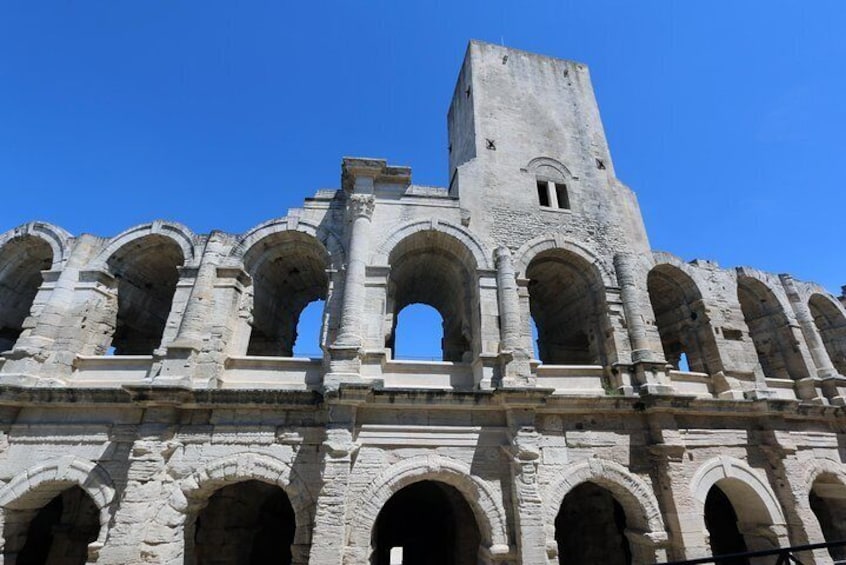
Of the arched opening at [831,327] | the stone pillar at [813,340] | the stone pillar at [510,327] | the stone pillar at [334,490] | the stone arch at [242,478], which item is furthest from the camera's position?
the arched opening at [831,327]

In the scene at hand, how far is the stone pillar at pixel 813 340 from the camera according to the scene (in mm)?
11203

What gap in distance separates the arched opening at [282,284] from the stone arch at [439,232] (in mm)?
1551

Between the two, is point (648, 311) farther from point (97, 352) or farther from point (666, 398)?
point (97, 352)

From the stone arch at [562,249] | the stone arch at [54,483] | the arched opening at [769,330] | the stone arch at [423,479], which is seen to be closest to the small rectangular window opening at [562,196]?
the stone arch at [562,249]

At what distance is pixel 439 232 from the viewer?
10.9 m

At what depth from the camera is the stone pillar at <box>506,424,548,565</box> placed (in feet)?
24.7

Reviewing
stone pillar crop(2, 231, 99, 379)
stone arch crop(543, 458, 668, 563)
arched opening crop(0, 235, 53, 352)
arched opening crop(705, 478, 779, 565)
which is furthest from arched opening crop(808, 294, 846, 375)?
arched opening crop(0, 235, 53, 352)

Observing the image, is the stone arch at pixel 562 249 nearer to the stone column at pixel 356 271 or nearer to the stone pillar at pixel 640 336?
the stone pillar at pixel 640 336

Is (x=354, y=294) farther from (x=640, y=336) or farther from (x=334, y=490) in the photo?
(x=640, y=336)

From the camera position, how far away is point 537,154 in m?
13.3

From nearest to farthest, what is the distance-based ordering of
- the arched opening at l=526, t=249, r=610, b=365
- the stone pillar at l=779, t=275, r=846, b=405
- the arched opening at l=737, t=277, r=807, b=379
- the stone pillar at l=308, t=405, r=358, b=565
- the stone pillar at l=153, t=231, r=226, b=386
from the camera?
the stone pillar at l=308, t=405, r=358, b=565, the stone pillar at l=153, t=231, r=226, b=386, the arched opening at l=526, t=249, r=610, b=365, the stone pillar at l=779, t=275, r=846, b=405, the arched opening at l=737, t=277, r=807, b=379

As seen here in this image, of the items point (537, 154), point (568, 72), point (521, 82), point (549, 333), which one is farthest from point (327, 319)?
point (568, 72)

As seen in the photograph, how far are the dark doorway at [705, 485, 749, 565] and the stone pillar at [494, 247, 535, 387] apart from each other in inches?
300

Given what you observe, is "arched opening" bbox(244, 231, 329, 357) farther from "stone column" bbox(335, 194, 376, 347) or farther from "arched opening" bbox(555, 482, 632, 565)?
"arched opening" bbox(555, 482, 632, 565)
